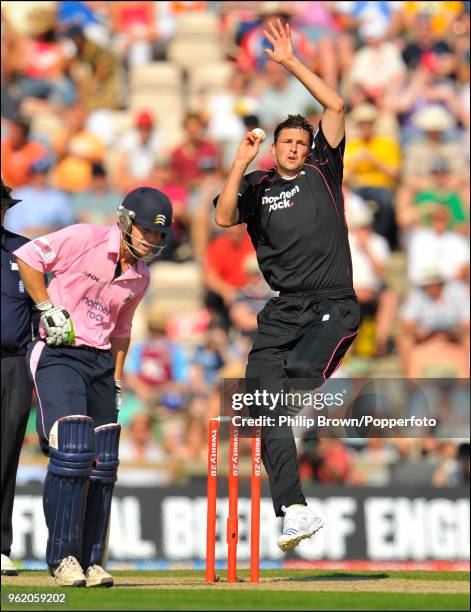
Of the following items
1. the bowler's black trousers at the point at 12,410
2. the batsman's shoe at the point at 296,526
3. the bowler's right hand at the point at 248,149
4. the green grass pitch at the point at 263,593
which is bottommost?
the green grass pitch at the point at 263,593

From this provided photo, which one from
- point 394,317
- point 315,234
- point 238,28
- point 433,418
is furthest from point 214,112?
point 315,234

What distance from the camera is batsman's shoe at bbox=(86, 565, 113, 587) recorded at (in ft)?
26.3

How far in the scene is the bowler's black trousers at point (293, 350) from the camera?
817 centimetres

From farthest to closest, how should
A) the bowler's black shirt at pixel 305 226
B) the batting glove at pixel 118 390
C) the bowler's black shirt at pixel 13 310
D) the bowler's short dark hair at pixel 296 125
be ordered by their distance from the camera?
the bowler's black shirt at pixel 13 310
the batting glove at pixel 118 390
the bowler's short dark hair at pixel 296 125
the bowler's black shirt at pixel 305 226

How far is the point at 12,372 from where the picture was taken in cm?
916

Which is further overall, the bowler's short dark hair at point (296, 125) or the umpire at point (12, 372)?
the umpire at point (12, 372)

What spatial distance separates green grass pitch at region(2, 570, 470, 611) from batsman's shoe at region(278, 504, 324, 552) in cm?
25

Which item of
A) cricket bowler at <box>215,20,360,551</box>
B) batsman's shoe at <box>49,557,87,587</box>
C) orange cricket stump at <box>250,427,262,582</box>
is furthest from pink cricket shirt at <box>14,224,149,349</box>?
batsman's shoe at <box>49,557,87,587</box>

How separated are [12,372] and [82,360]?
3.72ft

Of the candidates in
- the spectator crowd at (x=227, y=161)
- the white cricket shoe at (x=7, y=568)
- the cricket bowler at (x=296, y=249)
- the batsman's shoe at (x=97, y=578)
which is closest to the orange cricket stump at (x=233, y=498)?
the cricket bowler at (x=296, y=249)

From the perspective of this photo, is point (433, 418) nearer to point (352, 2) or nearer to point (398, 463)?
point (398, 463)

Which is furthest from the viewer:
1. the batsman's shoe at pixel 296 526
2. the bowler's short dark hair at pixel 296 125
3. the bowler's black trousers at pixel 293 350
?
the bowler's short dark hair at pixel 296 125

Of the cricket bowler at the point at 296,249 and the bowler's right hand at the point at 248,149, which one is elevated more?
the bowler's right hand at the point at 248,149

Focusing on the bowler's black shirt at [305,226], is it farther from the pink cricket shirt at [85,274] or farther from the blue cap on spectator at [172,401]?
the blue cap on spectator at [172,401]
